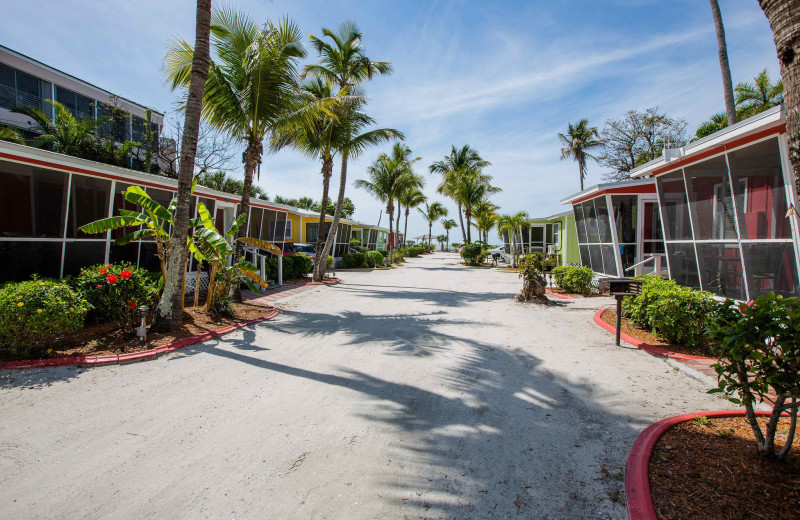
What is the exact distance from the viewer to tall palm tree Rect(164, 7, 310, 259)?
9.33 metres

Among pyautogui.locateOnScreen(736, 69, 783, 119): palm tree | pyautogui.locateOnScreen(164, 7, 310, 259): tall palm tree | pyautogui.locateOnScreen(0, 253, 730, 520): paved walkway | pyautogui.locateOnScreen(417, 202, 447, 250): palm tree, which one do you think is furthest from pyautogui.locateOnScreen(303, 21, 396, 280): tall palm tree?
pyautogui.locateOnScreen(417, 202, 447, 250): palm tree

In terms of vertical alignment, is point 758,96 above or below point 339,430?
above

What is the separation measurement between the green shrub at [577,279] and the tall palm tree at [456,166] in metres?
23.9

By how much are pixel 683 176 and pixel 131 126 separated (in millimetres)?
27837

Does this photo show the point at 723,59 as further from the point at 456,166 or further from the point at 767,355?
the point at 456,166

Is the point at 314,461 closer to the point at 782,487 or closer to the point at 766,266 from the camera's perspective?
the point at 782,487

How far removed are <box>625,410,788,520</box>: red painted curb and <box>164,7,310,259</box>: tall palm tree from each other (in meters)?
9.16

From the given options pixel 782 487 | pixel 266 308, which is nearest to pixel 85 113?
pixel 266 308

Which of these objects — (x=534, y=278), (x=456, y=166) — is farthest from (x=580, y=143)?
(x=534, y=278)

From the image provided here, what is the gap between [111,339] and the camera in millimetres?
6027

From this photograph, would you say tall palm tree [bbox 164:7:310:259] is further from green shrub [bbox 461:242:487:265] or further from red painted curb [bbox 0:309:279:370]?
green shrub [bbox 461:242:487:265]

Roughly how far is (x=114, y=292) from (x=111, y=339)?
828 millimetres

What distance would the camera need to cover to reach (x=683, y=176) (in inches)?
317

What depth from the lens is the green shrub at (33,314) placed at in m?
4.88
